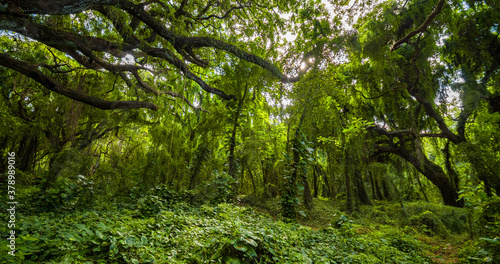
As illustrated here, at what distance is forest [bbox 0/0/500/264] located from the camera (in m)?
2.81

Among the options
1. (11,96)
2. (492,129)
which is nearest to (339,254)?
(492,129)

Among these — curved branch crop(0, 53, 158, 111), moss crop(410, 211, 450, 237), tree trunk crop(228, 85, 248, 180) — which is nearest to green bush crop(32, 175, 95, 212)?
curved branch crop(0, 53, 158, 111)

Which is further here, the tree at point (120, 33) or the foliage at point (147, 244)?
the tree at point (120, 33)

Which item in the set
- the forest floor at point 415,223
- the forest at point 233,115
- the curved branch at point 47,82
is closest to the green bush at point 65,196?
the forest at point 233,115

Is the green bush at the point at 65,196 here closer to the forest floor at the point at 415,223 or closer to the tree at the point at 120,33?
the tree at the point at 120,33

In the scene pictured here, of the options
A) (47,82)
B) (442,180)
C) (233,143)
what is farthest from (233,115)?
(442,180)

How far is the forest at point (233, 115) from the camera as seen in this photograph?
281cm

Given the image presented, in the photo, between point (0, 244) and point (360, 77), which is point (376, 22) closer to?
point (360, 77)

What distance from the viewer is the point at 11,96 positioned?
242 inches

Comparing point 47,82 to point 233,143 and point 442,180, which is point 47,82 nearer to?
point 233,143

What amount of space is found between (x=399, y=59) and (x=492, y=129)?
354cm

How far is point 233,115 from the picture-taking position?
6469 mm

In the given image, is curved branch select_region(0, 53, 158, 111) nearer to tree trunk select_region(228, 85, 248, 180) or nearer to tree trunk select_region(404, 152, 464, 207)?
tree trunk select_region(228, 85, 248, 180)

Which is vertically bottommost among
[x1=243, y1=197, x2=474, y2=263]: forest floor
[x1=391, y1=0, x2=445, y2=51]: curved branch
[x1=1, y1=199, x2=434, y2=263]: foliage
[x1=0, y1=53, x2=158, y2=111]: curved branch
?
[x1=243, y1=197, x2=474, y2=263]: forest floor
